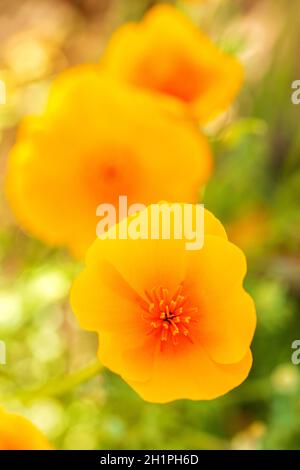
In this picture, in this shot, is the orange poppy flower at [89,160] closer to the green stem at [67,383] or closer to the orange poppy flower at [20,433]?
the green stem at [67,383]

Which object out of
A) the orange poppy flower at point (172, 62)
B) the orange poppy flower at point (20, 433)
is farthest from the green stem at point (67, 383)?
the orange poppy flower at point (172, 62)

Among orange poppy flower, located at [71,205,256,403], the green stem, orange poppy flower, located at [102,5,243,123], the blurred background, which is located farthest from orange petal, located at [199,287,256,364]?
orange poppy flower, located at [102,5,243,123]

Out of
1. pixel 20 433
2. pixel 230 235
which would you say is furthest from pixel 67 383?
pixel 230 235

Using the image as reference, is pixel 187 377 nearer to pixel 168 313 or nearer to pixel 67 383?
pixel 168 313

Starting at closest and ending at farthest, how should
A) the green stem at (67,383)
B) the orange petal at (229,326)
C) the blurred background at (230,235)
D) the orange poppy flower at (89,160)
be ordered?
the orange petal at (229,326)
the green stem at (67,383)
the orange poppy flower at (89,160)
the blurred background at (230,235)

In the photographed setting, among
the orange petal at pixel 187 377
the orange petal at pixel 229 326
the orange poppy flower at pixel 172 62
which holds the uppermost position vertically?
the orange poppy flower at pixel 172 62
